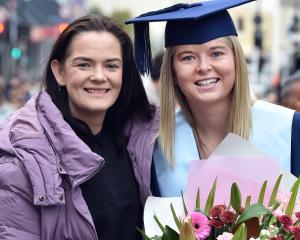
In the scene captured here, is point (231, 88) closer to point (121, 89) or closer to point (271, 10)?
point (121, 89)

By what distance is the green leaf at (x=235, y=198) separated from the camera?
9.32ft

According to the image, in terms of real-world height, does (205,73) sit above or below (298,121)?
above

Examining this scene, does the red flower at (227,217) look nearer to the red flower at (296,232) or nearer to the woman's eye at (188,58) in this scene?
the red flower at (296,232)

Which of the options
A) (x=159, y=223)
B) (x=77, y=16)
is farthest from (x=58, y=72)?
(x=77, y=16)

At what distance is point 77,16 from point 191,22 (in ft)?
87.5

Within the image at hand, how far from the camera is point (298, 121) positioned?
3475 millimetres

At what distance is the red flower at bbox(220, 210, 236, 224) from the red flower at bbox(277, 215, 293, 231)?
0.55 ft

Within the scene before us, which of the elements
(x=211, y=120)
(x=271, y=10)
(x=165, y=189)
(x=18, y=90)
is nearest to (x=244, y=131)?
(x=211, y=120)

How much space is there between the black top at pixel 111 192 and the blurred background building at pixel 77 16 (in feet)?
23.9

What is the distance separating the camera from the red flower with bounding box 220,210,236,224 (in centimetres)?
276

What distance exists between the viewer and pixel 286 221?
2.69m

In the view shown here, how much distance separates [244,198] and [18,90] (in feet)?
29.6

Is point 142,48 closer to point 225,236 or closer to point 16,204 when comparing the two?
point 16,204

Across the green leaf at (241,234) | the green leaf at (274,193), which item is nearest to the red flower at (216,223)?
the green leaf at (241,234)
